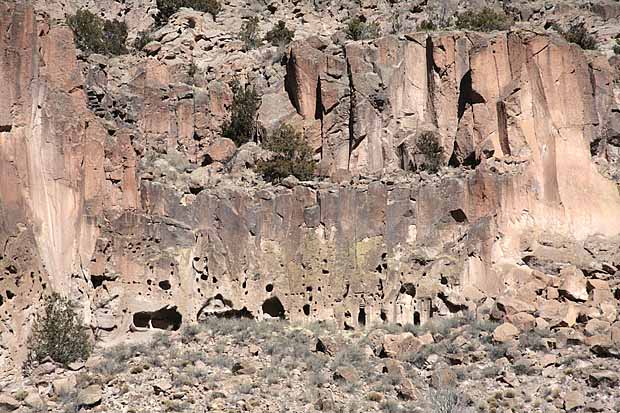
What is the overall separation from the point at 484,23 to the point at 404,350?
19.5 meters

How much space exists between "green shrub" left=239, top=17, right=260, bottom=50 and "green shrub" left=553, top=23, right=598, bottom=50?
14.8 metres

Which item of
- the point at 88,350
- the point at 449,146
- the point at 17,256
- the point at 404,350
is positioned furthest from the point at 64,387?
the point at 449,146

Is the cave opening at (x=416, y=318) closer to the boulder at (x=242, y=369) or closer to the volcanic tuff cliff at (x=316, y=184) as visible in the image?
the volcanic tuff cliff at (x=316, y=184)

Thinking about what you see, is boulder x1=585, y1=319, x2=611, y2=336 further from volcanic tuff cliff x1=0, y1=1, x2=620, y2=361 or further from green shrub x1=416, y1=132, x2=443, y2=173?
green shrub x1=416, y1=132, x2=443, y2=173

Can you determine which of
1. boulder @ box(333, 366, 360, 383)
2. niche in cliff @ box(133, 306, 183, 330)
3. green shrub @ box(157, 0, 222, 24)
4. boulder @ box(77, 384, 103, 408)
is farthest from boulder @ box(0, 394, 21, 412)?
green shrub @ box(157, 0, 222, 24)

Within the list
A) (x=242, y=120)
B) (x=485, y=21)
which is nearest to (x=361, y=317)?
(x=242, y=120)

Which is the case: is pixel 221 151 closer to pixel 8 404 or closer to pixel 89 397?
pixel 89 397

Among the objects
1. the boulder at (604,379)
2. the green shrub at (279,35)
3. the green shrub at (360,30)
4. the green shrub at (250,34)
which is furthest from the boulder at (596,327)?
the green shrub at (279,35)

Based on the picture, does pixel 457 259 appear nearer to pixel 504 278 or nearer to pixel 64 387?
pixel 504 278

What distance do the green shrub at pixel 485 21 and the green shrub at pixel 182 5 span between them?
13549mm

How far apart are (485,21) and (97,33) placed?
63.0ft

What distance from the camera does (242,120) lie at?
1337 inches

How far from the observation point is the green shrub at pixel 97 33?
40438 mm

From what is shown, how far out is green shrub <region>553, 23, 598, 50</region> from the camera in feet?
126
